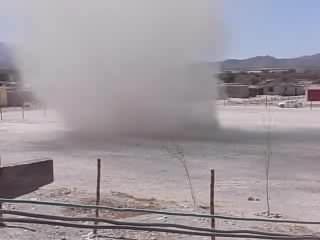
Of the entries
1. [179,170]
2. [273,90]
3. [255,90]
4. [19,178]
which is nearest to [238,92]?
[255,90]

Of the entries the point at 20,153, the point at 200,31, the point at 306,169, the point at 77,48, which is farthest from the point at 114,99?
the point at 306,169

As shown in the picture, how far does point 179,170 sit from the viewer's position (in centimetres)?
1641

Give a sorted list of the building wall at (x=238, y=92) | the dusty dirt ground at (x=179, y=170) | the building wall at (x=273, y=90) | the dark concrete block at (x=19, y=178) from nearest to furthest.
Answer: the dark concrete block at (x=19, y=178) → the dusty dirt ground at (x=179, y=170) → the building wall at (x=238, y=92) → the building wall at (x=273, y=90)

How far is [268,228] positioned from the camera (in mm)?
9312

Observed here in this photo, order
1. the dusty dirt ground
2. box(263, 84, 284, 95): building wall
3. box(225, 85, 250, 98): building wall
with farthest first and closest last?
box(263, 84, 284, 95): building wall < box(225, 85, 250, 98): building wall < the dusty dirt ground

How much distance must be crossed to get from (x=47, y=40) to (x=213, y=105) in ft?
24.7

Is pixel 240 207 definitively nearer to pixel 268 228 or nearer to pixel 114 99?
pixel 268 228

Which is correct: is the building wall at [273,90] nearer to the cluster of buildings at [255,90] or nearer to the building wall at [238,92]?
the cluster of buildings at [255,90]

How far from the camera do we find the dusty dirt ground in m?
11.6

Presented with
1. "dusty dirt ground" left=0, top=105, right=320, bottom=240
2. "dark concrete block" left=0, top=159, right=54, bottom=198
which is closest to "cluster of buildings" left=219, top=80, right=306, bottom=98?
"dusty dirt ground" left=0, top=105, right=320, bottom=240

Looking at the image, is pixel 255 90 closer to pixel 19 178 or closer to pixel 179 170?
pixel 179 170

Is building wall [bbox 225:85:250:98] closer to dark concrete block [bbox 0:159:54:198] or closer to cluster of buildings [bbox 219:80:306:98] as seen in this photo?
cluster of buildings [bbox 219:80:306:98]

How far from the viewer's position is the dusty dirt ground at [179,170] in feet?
38.0

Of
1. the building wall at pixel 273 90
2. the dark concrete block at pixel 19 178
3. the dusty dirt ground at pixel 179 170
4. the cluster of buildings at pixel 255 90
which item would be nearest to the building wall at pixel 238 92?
the cluster of buildings at pixel 255 90
